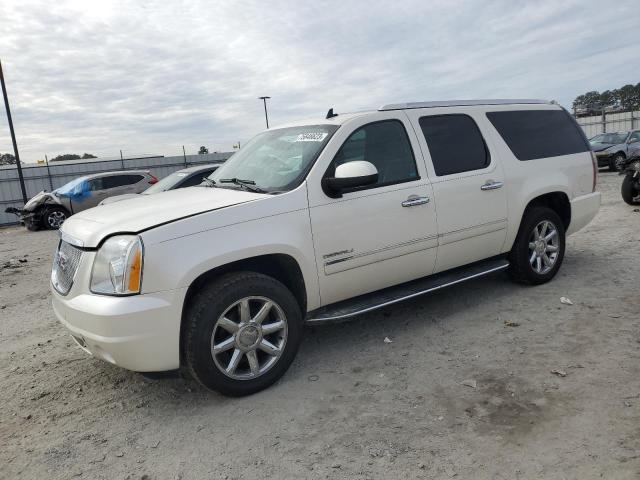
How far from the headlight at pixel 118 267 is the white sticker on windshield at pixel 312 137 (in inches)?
63.8

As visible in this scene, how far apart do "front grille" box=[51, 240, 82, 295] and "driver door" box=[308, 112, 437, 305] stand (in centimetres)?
161

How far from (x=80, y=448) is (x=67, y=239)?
1.38 m

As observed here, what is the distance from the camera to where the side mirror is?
3.54 meters

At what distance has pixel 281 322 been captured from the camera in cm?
347

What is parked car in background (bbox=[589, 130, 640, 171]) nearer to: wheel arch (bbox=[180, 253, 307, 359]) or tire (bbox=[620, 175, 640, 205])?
tire (bbox=[620, 175, 640, 205])

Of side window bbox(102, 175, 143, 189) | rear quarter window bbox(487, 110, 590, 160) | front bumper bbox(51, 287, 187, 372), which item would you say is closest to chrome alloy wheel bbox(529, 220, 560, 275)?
rear quarter window bbox(487, 110, 590, 160)

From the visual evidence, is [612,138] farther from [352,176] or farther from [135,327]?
[135,327]

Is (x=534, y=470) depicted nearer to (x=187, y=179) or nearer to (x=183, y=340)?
(x=183, y=340)

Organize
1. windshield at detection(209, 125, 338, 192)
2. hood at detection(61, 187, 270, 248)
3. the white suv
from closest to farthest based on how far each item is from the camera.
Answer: the white suv < hood at detection(61, 187, 270, 248) < windshield at detection(209, 125, 338, 192)

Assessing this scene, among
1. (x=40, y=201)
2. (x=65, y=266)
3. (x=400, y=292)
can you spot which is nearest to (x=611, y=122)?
(x=40, y=201)

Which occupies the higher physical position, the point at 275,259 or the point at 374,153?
the point at 374,153

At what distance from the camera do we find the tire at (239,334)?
3.15 metres

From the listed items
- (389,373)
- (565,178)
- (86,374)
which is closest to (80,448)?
(86,374)

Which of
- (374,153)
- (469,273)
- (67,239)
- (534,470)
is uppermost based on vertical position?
(374,153)
